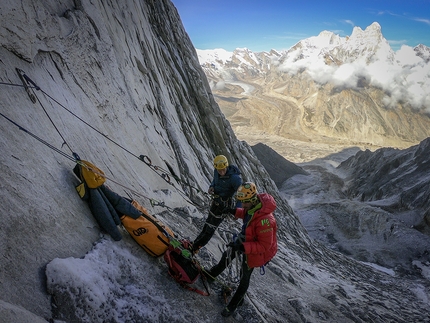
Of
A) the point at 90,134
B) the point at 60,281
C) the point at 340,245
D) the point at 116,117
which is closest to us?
the point at 60,281

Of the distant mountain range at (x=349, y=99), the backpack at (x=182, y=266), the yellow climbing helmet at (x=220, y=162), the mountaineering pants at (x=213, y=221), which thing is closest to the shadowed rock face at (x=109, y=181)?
the backpack at (x=182, y=266)

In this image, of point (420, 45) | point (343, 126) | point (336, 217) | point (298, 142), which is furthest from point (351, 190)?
point (420, 45)

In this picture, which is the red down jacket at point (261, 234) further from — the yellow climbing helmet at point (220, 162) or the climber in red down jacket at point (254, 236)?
the yellow climbing helmet at point (220, 162)

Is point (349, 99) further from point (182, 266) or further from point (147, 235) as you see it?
point (147, 235)

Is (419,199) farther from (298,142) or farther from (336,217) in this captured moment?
(298,142)

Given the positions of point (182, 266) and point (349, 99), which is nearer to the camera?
point (182, 266)

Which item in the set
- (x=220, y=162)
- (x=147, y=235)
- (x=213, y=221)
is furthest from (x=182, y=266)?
(x=220, y=162)
